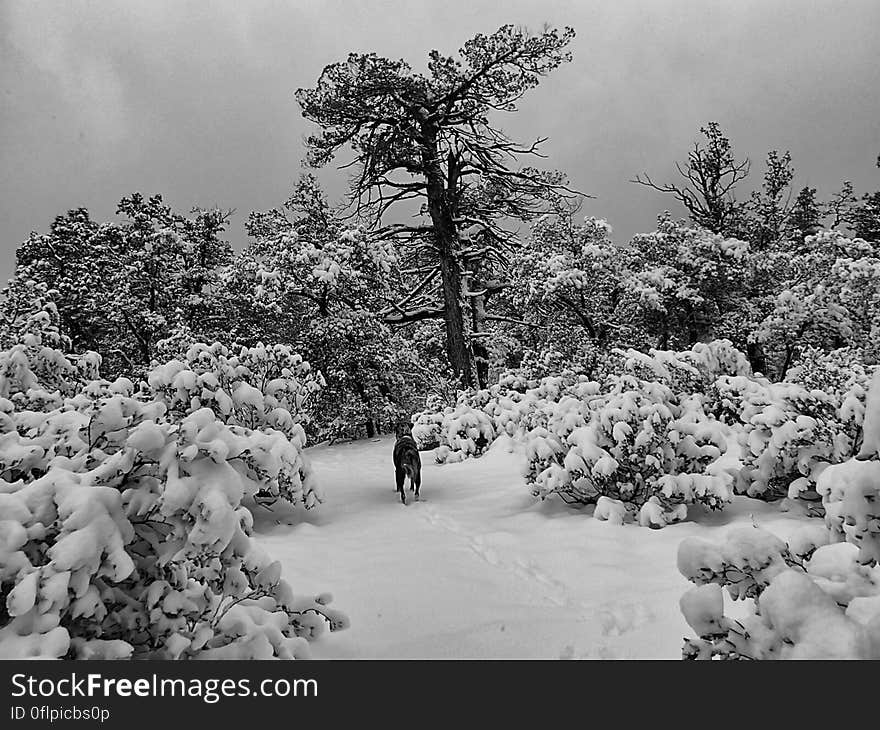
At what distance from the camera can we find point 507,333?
16.3 meters

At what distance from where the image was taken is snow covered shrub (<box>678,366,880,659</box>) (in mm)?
1319

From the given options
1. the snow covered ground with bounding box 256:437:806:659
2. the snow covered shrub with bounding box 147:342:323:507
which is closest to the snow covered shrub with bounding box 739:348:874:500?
the snow covered ground with bounding box 256:437:806:659

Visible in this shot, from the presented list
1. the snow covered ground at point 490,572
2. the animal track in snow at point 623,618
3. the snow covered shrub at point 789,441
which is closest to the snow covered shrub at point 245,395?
the snow covered ground at point 490,572

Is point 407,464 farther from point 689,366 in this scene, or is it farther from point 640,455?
point 689,366

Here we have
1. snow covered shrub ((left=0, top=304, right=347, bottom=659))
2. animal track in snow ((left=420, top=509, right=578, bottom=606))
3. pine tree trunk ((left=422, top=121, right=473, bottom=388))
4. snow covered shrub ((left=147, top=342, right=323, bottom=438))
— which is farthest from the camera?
pine tree trunk ((left=422, top=121, right=473, bottom=388))

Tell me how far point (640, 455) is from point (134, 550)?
162 inches

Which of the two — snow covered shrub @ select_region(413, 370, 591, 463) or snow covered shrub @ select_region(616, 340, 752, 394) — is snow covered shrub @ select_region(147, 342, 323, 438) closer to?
snow covered shrub @ select_region(413, 370, 591, 463)

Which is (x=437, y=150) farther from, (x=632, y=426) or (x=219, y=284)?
(x=632, y=426)

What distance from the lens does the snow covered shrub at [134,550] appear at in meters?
1.64

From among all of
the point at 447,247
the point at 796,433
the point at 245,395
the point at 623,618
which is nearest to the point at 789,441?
the point at 796,433

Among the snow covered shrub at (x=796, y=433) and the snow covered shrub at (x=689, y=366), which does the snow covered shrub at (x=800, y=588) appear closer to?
the snow covered shrub at (x=796, y=433)

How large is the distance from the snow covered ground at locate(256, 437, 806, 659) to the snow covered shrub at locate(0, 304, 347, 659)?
52 cm
